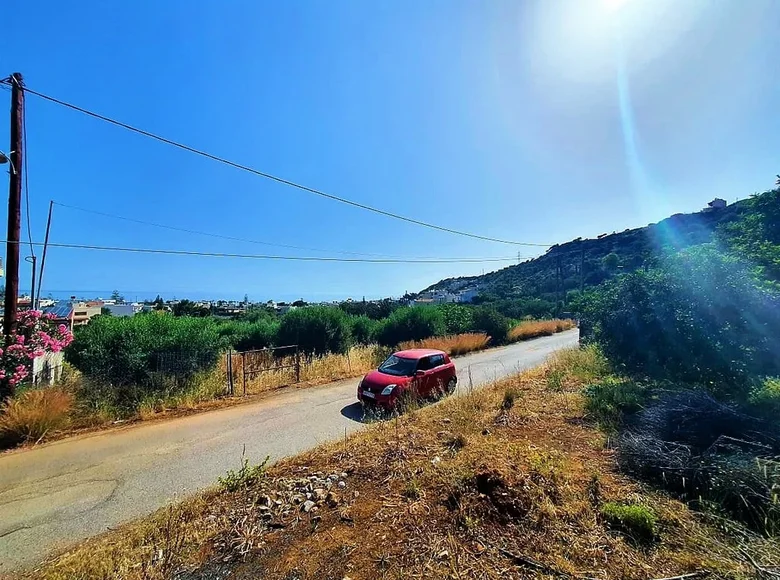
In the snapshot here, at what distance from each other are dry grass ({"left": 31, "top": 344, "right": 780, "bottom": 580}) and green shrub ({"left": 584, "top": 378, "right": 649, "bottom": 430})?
4.79ft

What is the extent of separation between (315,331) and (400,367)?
8136 millimetres

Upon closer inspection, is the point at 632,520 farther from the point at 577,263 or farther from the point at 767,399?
the point at 577,263

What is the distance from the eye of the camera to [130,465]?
18.8 ft

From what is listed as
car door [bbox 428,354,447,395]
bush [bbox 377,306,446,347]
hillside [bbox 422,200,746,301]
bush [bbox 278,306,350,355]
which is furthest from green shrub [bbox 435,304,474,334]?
hillside [bbox 422,200,746,301]

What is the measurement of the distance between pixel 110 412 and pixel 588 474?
9848mm

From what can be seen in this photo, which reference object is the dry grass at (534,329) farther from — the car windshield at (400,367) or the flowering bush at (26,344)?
the flowering bush at (26,344)

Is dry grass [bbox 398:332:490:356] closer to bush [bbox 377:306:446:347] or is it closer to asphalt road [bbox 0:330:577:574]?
bush [bbox 377:306:446:347]

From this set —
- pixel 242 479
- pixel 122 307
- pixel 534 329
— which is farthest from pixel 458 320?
pixel 122 307

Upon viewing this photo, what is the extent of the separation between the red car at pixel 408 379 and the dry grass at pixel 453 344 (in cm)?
713

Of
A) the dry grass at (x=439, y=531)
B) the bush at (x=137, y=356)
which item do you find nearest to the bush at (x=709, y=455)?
the dry grass at (x=439, y=531)

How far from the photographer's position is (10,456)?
20.1ft

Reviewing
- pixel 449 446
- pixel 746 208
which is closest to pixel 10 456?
pixel 449 446

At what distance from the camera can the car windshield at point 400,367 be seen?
29.9 feet

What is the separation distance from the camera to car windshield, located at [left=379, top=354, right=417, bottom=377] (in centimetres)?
910
